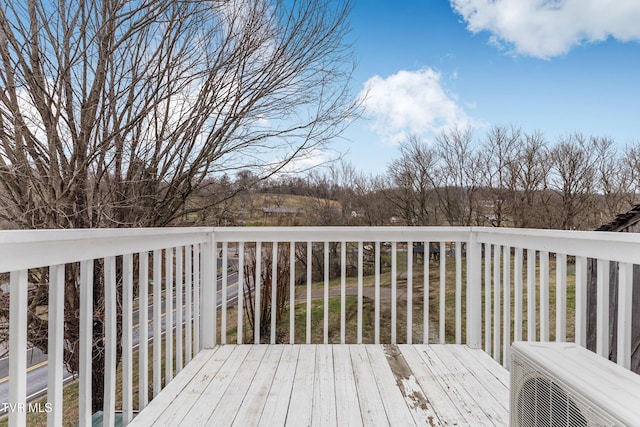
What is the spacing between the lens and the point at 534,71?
7246mm

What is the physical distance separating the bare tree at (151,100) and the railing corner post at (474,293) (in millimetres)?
1847

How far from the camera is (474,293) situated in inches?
112

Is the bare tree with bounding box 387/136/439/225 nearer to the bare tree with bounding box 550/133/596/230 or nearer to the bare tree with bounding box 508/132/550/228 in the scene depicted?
the bare tree with bounding box 508/132/550/228

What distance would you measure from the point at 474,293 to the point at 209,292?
2.07 metres

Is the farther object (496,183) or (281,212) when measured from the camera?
(496,183)

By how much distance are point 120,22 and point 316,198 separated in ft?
13.7

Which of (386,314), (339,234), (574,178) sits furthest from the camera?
(574,178)

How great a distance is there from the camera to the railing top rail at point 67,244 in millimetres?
995

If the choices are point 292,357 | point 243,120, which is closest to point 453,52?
point 243,120

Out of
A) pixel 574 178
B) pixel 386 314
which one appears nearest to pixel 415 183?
pixel 386 314

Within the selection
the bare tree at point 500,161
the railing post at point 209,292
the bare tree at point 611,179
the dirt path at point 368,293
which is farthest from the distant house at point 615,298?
the bare tree at point 500,161

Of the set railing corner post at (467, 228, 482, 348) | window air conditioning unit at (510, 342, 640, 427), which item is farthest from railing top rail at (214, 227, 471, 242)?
window air conditioning unit at (510, 342, 640, 427)

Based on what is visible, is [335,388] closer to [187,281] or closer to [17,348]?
[187,281]

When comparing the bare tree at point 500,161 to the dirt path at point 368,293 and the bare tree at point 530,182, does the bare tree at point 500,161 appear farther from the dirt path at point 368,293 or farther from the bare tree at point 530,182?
the dirt path at point 368,293
